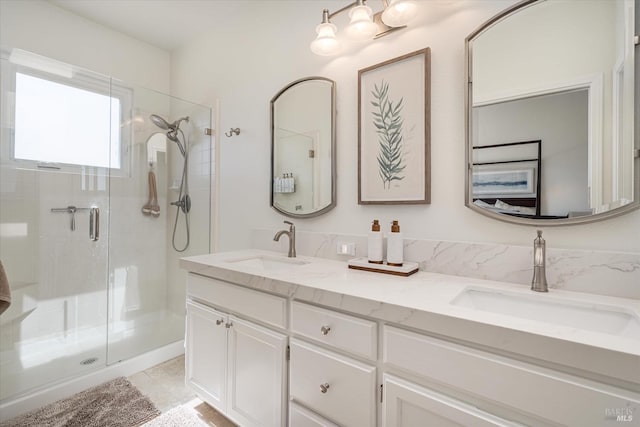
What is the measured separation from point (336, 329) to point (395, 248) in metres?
0.49

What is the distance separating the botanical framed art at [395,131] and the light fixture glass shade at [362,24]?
0.52 ft

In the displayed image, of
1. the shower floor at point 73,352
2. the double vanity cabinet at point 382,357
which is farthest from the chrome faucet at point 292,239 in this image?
the shower floor at point 73,352

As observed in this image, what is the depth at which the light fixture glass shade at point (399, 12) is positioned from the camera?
52.5 inches

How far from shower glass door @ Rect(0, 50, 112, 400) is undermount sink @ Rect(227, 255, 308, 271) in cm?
128

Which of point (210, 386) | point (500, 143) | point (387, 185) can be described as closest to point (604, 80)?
point (500, 143)

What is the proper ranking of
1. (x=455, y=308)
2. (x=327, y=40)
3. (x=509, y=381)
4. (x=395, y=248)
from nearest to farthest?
(x=509, y=381), (x=455, y=308), (x=395, y=248), (x=327, y=40)

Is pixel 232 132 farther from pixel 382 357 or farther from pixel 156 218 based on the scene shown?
pixel 382 357

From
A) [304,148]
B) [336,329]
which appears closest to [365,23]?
[304,148]

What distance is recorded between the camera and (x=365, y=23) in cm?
147

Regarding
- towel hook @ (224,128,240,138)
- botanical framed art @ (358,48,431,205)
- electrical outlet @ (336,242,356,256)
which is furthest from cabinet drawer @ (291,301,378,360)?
towel hook @ (224,128,240,138)

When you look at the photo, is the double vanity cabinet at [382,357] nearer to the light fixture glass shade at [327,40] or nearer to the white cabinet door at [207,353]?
the white cabinet door at [207,353]

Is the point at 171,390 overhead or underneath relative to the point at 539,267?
underneath

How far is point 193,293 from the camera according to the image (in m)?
1.62

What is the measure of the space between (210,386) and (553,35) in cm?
215
